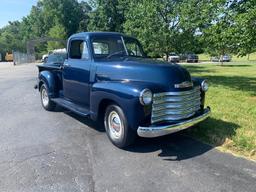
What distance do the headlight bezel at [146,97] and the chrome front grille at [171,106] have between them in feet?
0.33

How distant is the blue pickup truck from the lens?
487 centimetres

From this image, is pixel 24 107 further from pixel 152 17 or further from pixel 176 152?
pixel 152 17

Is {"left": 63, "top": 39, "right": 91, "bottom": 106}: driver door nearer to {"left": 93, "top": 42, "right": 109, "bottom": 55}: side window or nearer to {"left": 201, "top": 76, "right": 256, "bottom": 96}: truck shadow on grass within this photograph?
{"left": 93, "top": 42, "right": 109, "bottom": 55}: side window

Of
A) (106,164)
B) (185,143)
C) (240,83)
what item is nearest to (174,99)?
(185,143)

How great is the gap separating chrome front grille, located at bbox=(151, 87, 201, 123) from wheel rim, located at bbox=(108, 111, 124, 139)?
2.30 ft

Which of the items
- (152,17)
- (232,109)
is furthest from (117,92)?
(152,17)

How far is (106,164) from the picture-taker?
471 cm

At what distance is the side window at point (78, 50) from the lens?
6.48 metres

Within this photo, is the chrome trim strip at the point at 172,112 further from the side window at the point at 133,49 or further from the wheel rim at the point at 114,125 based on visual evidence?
the side window at the point at 133,49

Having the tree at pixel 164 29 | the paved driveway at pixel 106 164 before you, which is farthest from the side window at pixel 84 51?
the tree at pixel 164 29

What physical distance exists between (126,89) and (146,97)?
392mm

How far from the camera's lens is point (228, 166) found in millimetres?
4590

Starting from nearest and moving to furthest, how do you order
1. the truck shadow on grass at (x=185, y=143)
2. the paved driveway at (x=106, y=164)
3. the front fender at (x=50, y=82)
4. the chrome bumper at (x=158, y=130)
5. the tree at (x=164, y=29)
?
the paved driveway at (x=106, y=164)
the chrome bumper at (x=158, y=130)
the truck shadow on grass at (x=185, y=143)
the front fender at (x=50, y=82)
the tree at (x=164, y=29)

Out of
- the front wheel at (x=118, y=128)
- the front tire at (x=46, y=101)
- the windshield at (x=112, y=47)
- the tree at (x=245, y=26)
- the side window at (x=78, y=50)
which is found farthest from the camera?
the tree at (x=245, y=26)
